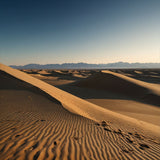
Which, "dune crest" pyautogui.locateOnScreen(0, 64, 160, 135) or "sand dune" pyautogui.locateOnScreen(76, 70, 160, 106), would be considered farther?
"sand dune" pyautogui.locateOnScreen(76, 70, 160, 106)

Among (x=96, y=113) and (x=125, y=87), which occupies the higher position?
(x=96, y=113)

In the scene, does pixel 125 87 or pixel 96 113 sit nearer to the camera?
pixel 96 113

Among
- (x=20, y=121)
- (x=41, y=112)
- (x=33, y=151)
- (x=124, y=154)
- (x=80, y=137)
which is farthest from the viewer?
(x=41, y=112)

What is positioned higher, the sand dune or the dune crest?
the dune crest

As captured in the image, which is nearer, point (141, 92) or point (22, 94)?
point (22, 94)

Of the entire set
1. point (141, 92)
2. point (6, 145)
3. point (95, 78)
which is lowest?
point (141, 92)

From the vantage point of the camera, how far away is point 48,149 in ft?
8.58

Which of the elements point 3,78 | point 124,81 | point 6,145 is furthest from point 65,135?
point 124,81

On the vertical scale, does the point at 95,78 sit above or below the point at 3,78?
below

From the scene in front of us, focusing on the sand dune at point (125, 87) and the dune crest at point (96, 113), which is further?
the sand dune at point (125, 87)

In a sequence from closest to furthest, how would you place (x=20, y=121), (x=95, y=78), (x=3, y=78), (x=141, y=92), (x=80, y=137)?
(x=80, y=137) → (x=20, y=121) → (x=3, y=78) → (x=141, y=92) → (x=95, y=78)

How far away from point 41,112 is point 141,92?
1513cm

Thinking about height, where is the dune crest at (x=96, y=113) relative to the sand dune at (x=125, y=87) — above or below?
above

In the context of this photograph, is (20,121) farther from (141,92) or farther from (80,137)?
(141,92)
